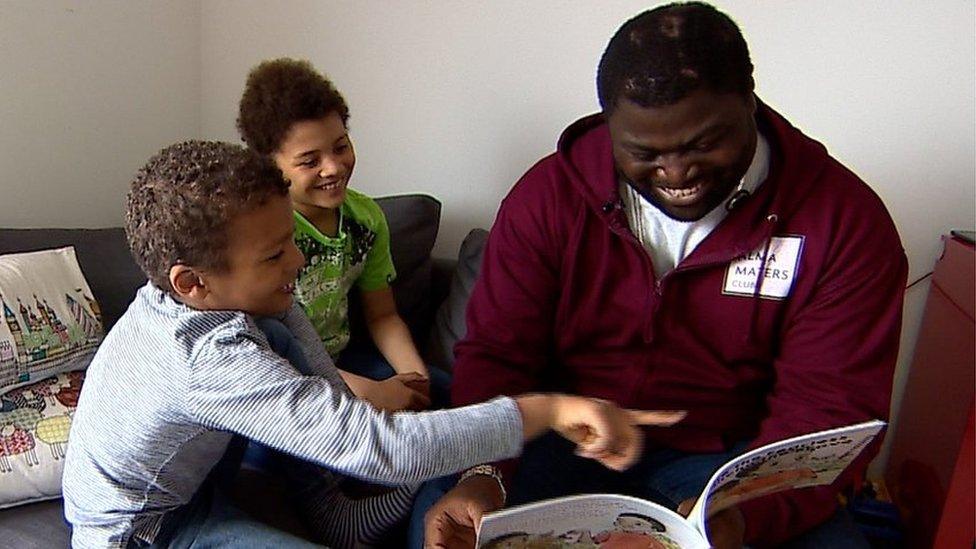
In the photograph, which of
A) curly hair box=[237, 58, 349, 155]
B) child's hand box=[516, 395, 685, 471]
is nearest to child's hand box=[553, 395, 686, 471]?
child's hand box=[516, 395, 685, 471]

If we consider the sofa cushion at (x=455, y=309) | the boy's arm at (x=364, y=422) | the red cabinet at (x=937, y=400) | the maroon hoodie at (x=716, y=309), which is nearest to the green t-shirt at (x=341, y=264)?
the sofa cushion at (x=455, y=309)

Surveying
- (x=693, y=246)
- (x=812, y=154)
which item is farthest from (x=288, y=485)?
(x=812, y=154)

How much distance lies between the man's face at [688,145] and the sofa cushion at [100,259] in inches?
36.3

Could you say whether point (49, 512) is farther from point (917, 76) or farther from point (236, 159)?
point (917, 76)

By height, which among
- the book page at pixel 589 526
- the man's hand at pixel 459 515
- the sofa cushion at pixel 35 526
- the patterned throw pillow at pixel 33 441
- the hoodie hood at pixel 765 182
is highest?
the hoodie hood at pixel 765 182

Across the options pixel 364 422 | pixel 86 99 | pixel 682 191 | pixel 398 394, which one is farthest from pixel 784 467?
pixel 86 99

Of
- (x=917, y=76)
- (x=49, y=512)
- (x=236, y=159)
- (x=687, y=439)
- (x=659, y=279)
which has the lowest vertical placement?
(x=49, y=512)

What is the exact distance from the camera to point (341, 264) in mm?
1531

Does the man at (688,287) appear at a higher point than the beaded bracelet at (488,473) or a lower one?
higher

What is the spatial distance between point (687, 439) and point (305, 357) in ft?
1.76

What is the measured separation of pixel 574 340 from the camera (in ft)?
4.16

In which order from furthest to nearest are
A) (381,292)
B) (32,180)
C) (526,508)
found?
1. (32,180)
2. (381,292)
3. (526,508)

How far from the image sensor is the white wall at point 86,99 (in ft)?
5.57

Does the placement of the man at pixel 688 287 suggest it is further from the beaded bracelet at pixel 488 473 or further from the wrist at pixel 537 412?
the wrist at pixel 537 412
